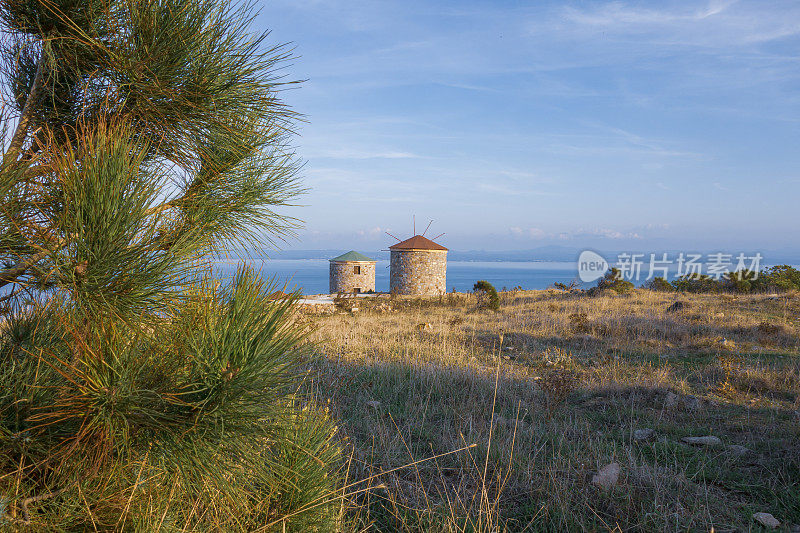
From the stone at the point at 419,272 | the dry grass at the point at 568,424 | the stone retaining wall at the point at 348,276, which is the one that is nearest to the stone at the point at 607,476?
the dry grass at the point at 568,424

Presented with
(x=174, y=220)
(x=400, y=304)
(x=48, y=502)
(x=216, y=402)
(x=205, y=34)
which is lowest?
(x=400, y=304)

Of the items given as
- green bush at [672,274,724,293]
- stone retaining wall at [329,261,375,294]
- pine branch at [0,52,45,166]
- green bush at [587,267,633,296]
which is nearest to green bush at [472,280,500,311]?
green bush at [587,267,633,296]

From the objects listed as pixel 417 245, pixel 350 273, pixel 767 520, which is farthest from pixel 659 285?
pixel 767 520

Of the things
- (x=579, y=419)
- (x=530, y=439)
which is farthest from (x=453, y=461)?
(x=579, y=419)

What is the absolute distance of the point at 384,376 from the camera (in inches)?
230

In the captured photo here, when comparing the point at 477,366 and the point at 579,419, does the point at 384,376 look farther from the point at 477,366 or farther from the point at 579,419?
the point at 579,419

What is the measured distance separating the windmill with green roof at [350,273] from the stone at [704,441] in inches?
978

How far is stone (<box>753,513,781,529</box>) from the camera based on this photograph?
2805 mm

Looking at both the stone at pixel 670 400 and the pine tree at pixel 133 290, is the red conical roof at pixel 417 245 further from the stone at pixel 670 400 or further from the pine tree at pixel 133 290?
the pine tree at pixel 133 290

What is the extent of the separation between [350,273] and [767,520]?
2644cm

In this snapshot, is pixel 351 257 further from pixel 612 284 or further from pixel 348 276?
pixel 612 284

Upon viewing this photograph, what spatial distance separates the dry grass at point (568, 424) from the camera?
9.75 feet

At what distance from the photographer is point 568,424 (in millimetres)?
4398

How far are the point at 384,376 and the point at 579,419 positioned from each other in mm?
2293
